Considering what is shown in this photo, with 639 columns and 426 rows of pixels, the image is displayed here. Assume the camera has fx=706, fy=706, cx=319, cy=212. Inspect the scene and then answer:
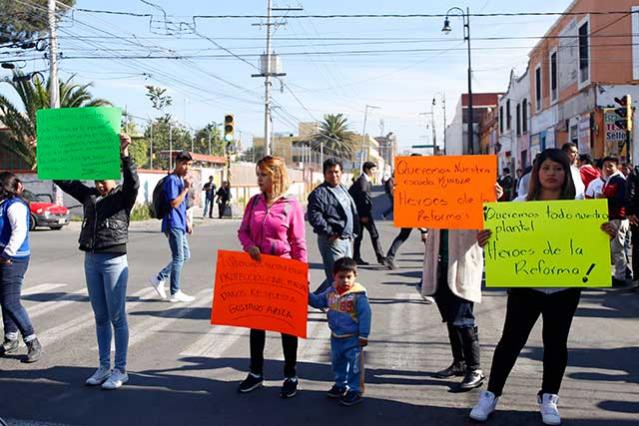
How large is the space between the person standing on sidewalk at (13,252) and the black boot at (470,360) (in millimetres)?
3846

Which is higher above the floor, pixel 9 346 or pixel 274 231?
pixel 274 231

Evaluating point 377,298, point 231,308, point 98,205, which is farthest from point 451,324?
point 377,298

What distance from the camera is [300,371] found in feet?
20.0

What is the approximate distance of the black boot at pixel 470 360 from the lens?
549 centimetres

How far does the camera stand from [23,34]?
31234mm

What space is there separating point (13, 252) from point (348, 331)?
317 cm

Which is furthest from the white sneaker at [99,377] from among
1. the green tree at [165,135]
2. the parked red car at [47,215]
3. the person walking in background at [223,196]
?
the green tree at [165,135]

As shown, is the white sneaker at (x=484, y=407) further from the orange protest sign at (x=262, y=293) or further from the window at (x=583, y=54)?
→ the window at (x=583, y=54)

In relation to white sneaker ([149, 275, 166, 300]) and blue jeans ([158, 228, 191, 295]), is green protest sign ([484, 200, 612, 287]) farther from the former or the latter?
white sneaker ([149, 275, 166, 300])

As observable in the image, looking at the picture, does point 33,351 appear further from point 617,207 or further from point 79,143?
point 617,207

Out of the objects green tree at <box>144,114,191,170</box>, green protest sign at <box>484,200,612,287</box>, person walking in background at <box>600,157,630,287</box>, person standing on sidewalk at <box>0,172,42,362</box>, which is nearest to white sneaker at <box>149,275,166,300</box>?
person standing on sidewalk at <box>0,172,42,362</box>

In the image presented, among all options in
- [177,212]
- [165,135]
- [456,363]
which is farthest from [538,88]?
[165,135]

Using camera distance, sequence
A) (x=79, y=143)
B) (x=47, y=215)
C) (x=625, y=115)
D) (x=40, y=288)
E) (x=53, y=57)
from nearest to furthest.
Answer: (x=79, y=143), (x=40, y=288), (x=625, y=115), (x=47, y=215), (x=53, y=57)

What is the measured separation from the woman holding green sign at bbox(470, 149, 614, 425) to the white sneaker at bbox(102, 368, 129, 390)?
2.78 m
